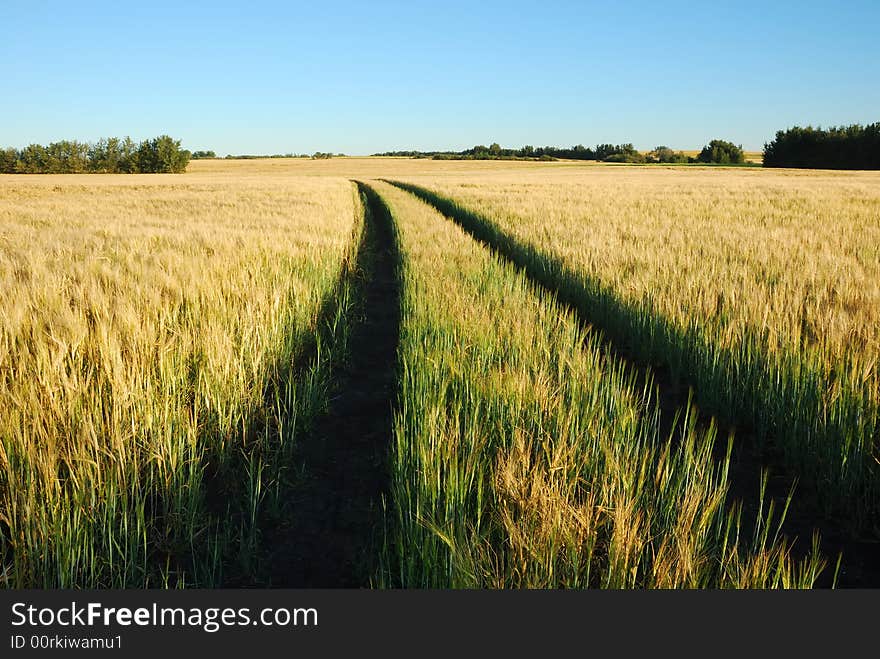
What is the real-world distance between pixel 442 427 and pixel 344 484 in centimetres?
76

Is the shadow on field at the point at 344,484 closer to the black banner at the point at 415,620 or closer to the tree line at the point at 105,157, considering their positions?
the black banner at the point at 415,620

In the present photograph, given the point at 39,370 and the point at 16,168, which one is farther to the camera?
the point at 16,168

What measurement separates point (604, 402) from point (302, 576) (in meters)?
1.55

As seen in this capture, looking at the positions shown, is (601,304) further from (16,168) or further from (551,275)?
(16,168)

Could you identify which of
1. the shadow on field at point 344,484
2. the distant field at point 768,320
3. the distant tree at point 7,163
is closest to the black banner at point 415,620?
the shadow on field at point 344,484

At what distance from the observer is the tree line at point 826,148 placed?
59281 millimetres

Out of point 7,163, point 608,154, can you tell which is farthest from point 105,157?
point 608,154

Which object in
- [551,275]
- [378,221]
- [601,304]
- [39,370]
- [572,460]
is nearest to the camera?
[572,460]

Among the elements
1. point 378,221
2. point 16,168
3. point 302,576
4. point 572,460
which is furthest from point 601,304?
point 16,168

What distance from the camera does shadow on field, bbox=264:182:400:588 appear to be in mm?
1942

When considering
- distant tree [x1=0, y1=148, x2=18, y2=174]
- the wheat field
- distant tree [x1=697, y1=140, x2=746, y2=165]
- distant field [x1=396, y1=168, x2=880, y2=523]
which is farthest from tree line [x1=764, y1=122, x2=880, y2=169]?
distant tree [x1=0, y1=148, x2=18, y2=174]

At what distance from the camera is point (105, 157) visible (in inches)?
3125

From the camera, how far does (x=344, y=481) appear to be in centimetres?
258

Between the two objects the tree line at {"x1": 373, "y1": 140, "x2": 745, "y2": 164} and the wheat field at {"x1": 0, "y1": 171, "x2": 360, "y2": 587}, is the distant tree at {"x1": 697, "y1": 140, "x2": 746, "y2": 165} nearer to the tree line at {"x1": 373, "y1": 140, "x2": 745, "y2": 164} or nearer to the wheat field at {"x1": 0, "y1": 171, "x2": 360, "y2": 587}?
the tree line at {"x1": 373, "y1": 140, "x2": 745, "y2": 164}
